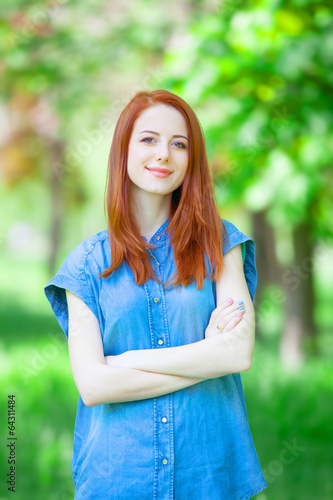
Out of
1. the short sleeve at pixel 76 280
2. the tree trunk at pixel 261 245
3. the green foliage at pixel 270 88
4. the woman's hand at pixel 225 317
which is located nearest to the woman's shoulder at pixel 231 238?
the woman's hand at pixel 225 317

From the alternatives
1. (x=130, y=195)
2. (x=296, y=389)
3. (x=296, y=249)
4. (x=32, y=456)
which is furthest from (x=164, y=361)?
(x=296, y=249)

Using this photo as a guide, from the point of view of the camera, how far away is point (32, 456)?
11.7 feet

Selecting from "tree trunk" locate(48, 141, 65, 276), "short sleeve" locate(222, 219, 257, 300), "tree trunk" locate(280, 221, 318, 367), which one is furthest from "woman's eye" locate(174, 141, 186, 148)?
"tree trunk" locate(48, 141, 65, 276)

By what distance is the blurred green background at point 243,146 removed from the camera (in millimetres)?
3631

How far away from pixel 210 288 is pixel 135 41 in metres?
5.31

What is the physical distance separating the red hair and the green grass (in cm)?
199

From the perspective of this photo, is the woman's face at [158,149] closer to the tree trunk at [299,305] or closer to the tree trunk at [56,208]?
the tree trunk at [299,305]

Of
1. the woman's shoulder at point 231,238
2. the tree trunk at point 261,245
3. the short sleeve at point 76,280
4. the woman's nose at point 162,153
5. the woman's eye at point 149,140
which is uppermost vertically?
the tree trunk at point 261,245

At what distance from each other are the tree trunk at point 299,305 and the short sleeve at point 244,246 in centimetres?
360

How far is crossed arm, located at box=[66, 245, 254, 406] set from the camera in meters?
1.66

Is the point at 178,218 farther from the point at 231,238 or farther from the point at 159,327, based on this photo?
the point at 159,327

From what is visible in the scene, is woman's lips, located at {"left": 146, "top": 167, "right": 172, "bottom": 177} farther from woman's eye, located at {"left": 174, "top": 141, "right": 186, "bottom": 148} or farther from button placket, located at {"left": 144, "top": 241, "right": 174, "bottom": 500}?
button placket, located at {"left": 144, "top": 241, "right": 174, "bottom": 500}

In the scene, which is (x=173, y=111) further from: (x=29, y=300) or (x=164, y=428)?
(x=29, y=300)

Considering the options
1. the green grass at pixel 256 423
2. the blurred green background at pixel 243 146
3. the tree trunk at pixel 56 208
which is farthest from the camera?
the tree trunk at pixel 56 208
